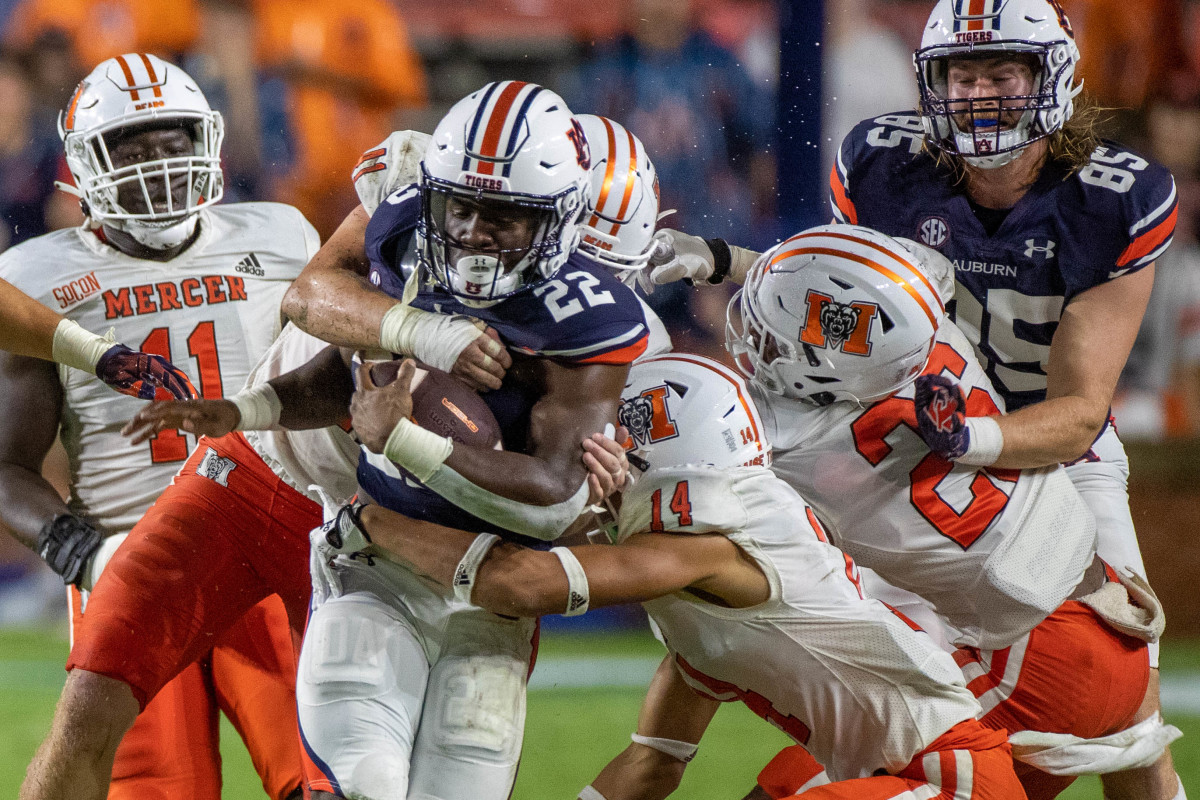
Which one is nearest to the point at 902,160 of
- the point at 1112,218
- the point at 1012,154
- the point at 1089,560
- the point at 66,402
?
the point at 1012,154

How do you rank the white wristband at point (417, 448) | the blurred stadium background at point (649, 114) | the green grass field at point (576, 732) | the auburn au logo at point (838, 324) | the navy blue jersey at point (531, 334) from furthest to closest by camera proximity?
the blurred stadium background at point (649, 114) < the green grass field at point (576, 732) < the auburn au logo at point (838, 324) < the navy blue jersey at point (531, 334) < the white wristband at point (417, 448)

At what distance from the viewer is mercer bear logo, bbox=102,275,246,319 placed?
3.02 metres

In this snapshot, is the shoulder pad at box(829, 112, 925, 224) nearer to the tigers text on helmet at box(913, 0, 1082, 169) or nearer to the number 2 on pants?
the tigers text on helmet at box(913, 0, 1082, 169)

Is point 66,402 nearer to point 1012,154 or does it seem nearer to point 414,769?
point 414,769

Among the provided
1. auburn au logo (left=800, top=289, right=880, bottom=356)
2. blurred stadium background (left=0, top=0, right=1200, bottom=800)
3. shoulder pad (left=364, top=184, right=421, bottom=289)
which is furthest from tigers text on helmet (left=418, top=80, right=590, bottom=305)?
blurred stadium background (left=0, top=0, right=1200, bottom=800)

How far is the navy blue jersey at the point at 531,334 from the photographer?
7.12 feet

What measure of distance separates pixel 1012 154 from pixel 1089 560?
882 millimetres

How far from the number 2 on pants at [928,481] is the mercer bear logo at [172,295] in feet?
4.93

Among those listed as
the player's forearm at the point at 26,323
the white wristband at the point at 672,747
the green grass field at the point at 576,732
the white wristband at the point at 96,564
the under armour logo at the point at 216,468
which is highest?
the player's forearm at the point at 26,323

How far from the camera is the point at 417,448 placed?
2064mm

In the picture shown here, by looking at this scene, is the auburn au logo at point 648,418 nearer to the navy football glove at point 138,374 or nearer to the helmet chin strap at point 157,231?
the navy football glove at point 138,374

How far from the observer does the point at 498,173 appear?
2.18 meters

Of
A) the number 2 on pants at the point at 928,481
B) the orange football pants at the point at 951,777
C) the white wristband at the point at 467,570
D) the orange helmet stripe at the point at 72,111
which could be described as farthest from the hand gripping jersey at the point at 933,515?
the orange helmet stripe at the point at 72,111

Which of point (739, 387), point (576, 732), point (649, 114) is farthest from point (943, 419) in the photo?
point (649, 114)
